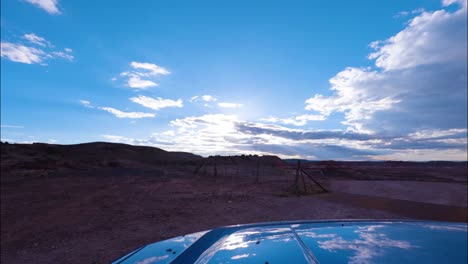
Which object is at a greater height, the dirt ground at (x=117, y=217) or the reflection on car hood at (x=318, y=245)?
the reflection on car hood at (x=318, y=245)

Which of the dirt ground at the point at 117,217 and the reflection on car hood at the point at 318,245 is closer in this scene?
the reflection on car hood at the point at 318,245

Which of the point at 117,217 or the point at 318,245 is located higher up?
the point at 318,245

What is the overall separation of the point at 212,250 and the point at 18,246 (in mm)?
5850

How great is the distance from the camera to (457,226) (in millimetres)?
2607

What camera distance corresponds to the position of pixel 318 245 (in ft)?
6.43

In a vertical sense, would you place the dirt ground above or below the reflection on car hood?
below

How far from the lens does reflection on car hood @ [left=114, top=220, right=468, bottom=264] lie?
1.75m

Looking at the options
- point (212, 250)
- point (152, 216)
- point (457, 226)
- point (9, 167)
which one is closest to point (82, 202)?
point (152, 216)

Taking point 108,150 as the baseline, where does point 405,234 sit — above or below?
below

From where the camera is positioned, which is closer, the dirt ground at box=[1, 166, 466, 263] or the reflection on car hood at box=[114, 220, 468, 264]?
the reflection on car hood at box=[114, 220, 468, 264]

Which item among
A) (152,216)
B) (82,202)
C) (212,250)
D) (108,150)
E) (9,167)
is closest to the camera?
(212,250)

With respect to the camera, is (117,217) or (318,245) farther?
(117,217)

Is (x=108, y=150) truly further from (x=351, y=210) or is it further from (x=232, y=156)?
(x=351, y=210)

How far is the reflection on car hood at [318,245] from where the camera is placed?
1.75m
